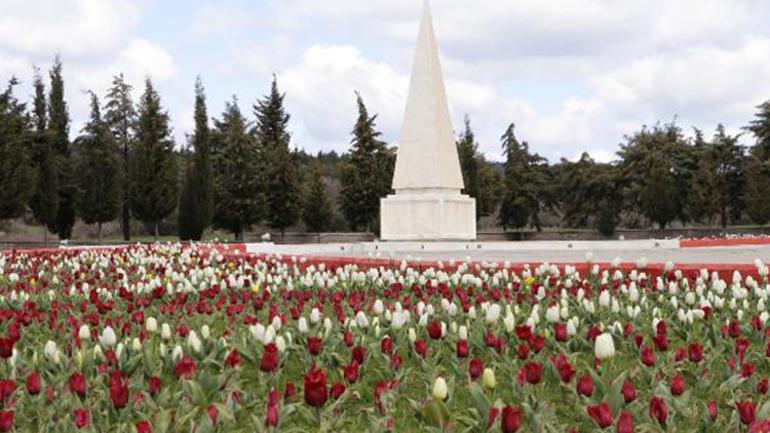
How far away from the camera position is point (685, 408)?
462cm

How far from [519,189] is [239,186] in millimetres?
17815

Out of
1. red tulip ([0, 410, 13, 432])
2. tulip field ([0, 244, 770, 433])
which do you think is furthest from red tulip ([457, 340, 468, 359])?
red tulip ([0, 410, 13, 432])

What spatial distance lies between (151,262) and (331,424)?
11.6m

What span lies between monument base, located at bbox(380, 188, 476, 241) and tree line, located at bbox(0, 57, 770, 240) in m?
14.3

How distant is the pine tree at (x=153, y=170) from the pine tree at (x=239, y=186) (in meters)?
3.19

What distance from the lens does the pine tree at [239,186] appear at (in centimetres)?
4322

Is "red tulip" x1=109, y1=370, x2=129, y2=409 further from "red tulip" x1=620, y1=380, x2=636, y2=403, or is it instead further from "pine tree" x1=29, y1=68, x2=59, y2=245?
Answer: "pine tree" x1=29, y1=68, x2=59, y2=245

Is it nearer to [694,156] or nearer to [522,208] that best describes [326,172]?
[522,208]

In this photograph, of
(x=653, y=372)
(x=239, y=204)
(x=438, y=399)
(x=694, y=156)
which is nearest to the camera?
(x=438, y=399)

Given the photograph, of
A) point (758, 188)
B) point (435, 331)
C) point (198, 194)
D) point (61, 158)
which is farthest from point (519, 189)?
point (435, 331)

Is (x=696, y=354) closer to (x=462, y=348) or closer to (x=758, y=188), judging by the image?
(x=462, y=348)

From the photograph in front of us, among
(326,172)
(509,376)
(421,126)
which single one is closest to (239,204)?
(421,126)

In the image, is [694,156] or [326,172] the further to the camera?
[326,172]

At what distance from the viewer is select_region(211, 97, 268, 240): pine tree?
4322 cm
